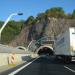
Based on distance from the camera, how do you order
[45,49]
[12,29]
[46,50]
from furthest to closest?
[12,29]
[46,50]
[45,49]

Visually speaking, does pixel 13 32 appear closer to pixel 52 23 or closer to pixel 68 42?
pixel 52 23

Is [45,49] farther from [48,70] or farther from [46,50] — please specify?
[48,70]

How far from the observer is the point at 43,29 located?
6462 inches

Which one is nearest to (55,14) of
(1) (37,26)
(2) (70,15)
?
(2) (70,15)

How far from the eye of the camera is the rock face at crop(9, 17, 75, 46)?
160250 millimetres

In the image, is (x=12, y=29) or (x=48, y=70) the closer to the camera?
(x=48, y=70)

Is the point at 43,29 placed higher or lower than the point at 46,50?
higher

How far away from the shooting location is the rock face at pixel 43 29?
526 feet

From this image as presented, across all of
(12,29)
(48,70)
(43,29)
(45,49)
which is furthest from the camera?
(12,29)

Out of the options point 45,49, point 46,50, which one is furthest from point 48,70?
point 46,50

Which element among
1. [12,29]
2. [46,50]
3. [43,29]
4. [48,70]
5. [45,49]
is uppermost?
[12,29]

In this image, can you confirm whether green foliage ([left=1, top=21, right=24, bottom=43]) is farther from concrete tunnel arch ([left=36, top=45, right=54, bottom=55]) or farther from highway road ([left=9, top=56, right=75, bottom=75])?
highway road ([left=9, top=56, right=75, bottom=75])

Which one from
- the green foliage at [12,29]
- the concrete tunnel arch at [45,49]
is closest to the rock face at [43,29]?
the green foliage at [12,29]

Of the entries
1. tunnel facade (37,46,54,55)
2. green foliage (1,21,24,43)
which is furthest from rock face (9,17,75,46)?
tunnel facade (37,46,54,55)
